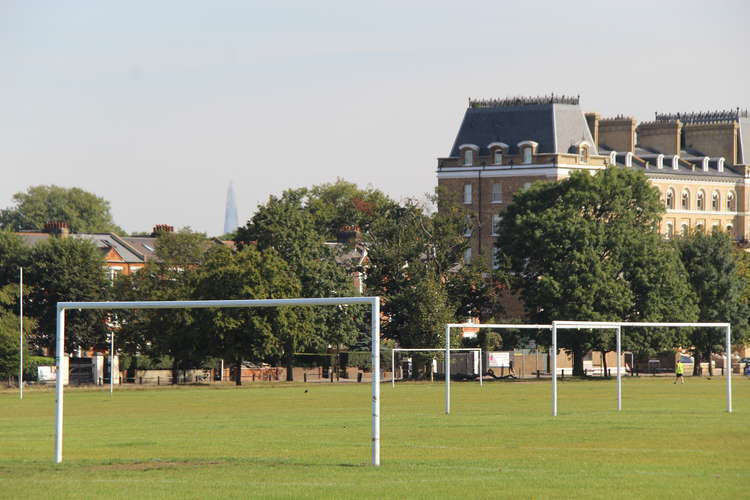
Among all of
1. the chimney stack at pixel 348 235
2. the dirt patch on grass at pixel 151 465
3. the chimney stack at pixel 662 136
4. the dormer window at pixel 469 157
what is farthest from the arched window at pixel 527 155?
the dirt patch on grass at pixel 151 465

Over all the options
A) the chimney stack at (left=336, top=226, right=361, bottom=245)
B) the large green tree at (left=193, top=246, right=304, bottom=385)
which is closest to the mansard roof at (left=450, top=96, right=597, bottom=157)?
the chimney stack at (left=336, top=226, right=361, bottom=245)

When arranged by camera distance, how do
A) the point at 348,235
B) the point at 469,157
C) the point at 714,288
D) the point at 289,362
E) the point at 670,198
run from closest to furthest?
the point at 289,362
the point at 714,288
the point at 348,235
the point at 469,157
the point at 670,198

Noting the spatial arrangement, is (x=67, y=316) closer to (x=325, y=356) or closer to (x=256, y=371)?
(x=256, y=371)

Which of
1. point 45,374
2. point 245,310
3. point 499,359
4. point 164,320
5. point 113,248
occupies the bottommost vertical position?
point 45,374

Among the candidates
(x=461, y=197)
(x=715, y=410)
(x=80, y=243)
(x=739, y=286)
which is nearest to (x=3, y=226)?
(x=461, y=197)

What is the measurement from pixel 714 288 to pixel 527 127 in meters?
37.6

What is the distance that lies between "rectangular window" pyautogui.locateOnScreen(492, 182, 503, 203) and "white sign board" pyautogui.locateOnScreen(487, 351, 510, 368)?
32.0 m

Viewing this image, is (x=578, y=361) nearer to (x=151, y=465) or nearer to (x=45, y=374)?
(x=45, y=374)

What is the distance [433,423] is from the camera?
45625 millimetres

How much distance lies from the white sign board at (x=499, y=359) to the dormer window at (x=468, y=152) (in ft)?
116

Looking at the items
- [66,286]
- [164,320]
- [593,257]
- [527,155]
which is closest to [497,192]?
[527,155]

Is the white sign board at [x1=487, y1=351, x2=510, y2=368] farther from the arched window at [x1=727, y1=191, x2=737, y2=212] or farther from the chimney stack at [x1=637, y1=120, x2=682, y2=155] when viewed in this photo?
→ the arched window at [x1=727, y1=191, x2=737, y2=212]

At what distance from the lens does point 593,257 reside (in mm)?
102875

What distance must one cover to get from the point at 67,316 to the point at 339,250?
81.8 feet
